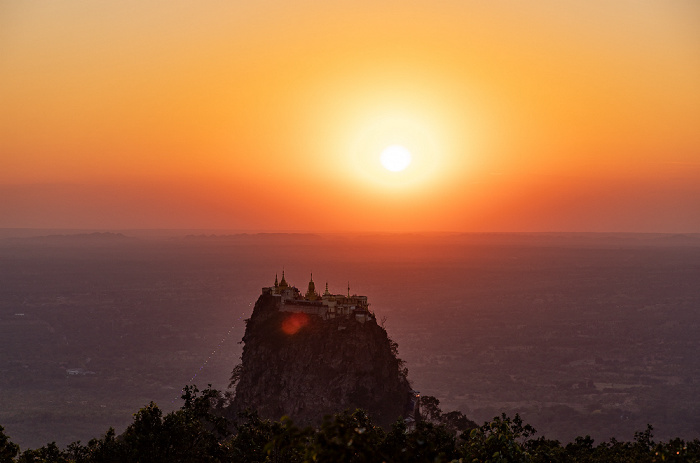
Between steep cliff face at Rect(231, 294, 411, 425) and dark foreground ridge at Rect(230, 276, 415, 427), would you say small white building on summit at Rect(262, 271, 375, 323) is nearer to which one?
dark foreground ridge at Rect(230, 276, 415, 427)

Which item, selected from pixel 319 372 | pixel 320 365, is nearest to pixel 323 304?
pixel 320 365

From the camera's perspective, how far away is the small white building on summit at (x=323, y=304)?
7331 cm

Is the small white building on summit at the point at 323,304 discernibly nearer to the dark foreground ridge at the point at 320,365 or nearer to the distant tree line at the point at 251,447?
the dark foreground ridge at the point at 320,365

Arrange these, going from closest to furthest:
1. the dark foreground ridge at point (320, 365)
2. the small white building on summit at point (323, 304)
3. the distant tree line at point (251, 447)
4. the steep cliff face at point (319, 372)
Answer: the distant tree line at point (251, 447) → the steep cliff face at point (319, 372) → the dark foreground ridge at point (320, 365) → the small white building on summit at point (323, 304)

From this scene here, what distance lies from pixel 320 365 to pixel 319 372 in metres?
0.70

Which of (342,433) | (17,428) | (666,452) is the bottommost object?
(17,428)

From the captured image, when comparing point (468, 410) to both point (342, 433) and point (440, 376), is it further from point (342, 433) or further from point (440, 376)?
point (342, 433)

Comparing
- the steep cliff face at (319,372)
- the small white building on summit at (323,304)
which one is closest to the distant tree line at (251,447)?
the steep cliff face at (319,372)

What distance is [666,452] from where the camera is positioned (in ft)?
84.9

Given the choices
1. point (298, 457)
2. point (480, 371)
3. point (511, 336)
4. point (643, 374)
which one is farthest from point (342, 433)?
point (511, 336)

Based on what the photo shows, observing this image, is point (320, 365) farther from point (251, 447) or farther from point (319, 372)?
point (251, 447)

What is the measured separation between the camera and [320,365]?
238ft

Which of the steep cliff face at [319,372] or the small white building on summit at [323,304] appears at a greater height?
the small white building on summit at [323,304]

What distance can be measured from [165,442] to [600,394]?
4503 inches
